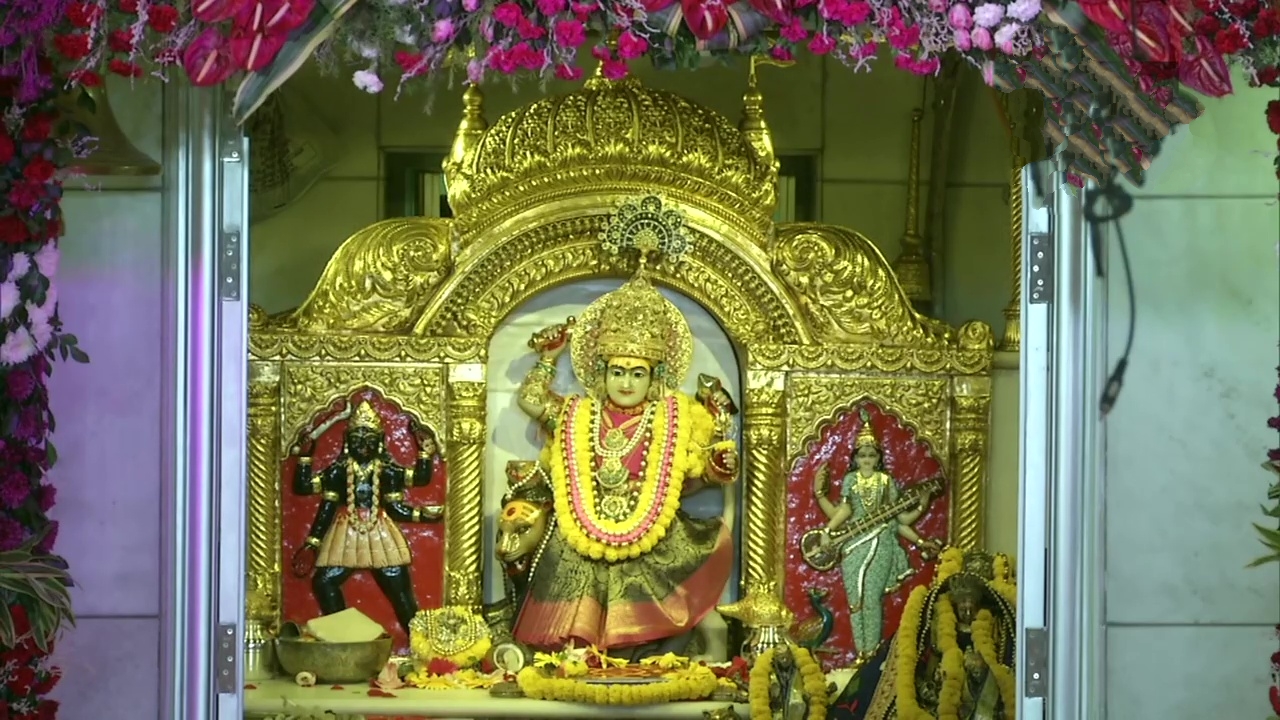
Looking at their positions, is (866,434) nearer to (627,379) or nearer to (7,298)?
(627,379)

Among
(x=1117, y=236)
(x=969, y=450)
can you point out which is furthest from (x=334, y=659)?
(x=1117, y=236)

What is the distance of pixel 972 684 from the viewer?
5.91 m

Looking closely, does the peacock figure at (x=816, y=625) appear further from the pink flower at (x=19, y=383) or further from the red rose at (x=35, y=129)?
the red rose at (x=35, y=129)

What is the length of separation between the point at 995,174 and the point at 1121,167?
198 centimetres

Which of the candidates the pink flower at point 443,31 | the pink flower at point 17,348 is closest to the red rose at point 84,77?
the pink flower at point 17,348

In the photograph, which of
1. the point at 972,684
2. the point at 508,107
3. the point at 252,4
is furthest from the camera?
the point at 508,107

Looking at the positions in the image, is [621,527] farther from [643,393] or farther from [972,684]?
[972,684]

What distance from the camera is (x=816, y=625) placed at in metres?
6.70

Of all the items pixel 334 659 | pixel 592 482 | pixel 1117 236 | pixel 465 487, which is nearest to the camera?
pixel 1117 236

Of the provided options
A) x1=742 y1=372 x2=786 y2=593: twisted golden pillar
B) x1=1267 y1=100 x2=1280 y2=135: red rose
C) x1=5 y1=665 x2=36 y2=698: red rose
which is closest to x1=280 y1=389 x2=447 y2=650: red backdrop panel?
x1=742 y1=372 x2=786 y2=593: twisted golden pillar

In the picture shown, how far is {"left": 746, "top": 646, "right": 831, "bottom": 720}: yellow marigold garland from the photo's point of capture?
611 centimetres

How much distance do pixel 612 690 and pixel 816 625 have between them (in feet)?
2.73

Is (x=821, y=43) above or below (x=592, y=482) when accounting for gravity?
above

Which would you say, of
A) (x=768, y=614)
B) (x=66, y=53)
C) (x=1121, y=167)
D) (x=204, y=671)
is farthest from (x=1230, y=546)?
(x=66, y=53)
